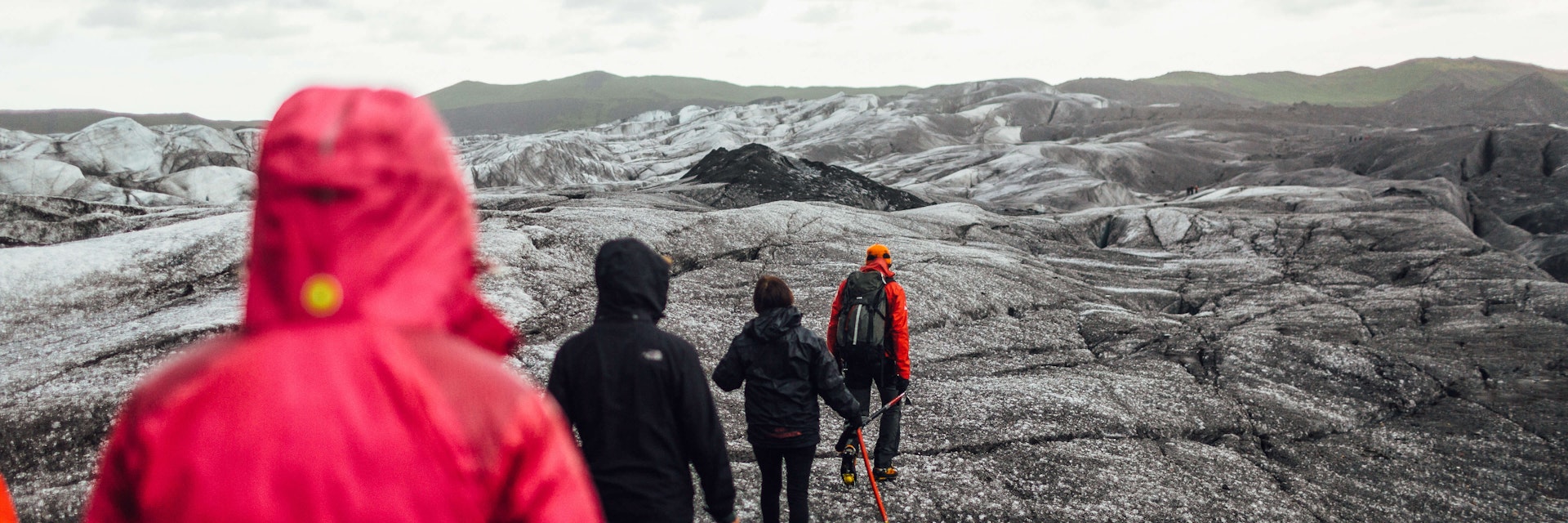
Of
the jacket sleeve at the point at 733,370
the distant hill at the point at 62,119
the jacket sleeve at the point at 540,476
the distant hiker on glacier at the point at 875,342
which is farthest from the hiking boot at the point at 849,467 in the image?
the distant hill at the point at 62,119

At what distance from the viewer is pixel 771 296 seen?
19.8 feet

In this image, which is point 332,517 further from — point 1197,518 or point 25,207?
point 25,207

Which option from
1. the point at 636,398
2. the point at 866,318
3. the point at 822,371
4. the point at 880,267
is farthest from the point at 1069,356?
the point at 636,398

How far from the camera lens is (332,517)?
4.58 ft

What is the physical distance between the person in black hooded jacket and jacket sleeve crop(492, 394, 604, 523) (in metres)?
2.07

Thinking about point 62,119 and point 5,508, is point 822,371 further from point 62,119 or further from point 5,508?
point 62,119

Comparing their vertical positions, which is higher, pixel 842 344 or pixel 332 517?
pixel 332 517

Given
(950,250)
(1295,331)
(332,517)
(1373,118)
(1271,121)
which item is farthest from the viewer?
(1373,118)

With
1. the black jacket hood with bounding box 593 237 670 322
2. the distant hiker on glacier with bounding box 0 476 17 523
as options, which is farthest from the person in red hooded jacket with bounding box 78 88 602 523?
the black jacket hood with bounding box 593 237 670 322

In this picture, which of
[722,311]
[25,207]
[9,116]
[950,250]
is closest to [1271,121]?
[950,250]

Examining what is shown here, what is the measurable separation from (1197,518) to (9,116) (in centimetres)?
20925

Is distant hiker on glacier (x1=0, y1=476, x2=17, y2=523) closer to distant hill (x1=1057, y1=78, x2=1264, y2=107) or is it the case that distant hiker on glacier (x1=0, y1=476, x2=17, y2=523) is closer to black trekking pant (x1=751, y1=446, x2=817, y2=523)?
black trekking pant (x1=751, y1=446, x2=817, y2=523)

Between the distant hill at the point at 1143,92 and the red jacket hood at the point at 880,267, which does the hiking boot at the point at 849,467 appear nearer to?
the red jacket hood at the point at 880,267

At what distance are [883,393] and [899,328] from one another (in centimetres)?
68
